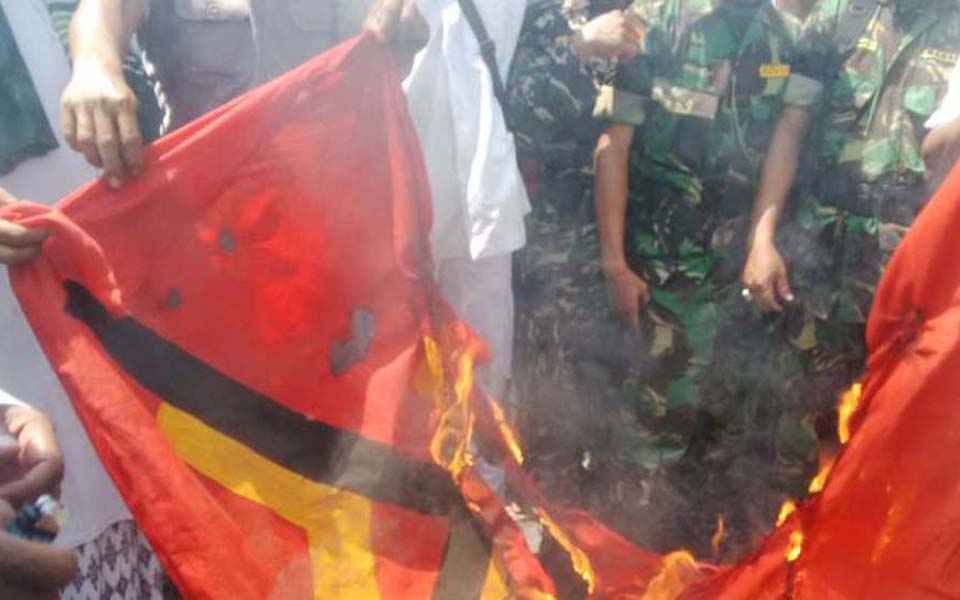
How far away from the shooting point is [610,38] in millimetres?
2645

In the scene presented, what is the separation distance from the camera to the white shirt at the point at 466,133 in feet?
8.46

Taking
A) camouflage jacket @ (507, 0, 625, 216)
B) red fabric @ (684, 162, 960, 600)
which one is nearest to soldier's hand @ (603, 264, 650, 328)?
camouflage jacket @ (507, 0, 625, 216)

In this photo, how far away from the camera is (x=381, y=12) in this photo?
7.09ft

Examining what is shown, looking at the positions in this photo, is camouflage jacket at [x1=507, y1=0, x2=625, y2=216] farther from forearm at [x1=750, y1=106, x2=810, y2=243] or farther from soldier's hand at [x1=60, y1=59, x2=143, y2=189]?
soldier's hand at [x1=60, y1=59, x2=143, y2=189]

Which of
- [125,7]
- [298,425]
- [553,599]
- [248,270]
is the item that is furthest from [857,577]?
[125,7]

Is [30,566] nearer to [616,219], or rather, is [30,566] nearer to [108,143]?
[108,143]

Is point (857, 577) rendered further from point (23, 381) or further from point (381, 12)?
point (23, 381)

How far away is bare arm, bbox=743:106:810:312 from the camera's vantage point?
Result: 269 cm

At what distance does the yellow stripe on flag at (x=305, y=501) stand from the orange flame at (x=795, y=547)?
66 centimetres

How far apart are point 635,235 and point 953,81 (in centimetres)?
75

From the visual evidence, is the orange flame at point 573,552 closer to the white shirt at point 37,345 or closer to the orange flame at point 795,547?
the orange flame at point 795,547

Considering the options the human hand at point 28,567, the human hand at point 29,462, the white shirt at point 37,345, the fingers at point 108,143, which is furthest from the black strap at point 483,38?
the human hand at point 28,567

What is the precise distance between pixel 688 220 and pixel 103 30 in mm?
1376

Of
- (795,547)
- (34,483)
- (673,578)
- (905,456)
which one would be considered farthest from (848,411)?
(34,483)
